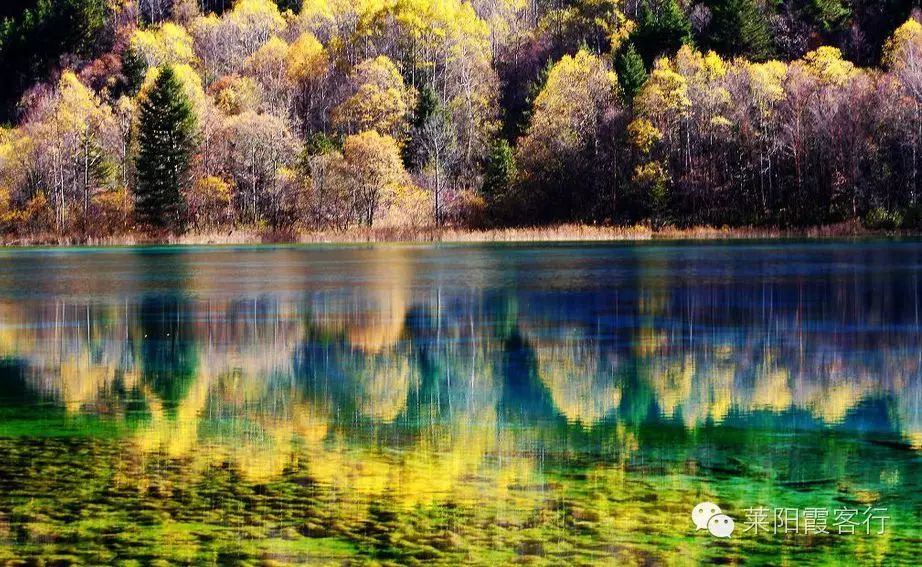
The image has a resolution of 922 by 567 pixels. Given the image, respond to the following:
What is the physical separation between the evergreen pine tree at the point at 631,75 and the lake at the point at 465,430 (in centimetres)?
5817

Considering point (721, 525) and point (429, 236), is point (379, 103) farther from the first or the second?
point (721, 525)

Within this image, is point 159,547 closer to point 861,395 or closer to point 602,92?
point 861,395

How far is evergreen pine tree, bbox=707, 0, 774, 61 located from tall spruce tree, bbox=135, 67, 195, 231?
39.2m

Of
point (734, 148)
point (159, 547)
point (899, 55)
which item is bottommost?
point (159, 547)

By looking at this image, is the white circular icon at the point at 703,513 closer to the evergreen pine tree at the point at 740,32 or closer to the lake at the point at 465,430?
the lake at the point at 465,430

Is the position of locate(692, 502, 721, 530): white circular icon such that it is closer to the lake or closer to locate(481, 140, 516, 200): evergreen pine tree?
the lake

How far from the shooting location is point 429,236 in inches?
3007

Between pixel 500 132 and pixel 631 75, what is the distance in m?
21.5

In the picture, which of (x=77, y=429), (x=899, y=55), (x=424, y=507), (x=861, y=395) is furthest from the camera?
(x=899, y=55)

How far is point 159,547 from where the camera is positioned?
8.03 m

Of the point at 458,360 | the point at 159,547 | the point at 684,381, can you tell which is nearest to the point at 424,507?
the point at 159,547

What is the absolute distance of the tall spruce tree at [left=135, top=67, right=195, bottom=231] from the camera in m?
82.7

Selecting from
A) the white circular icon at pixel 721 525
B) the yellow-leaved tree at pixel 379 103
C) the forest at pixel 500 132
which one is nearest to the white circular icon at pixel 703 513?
the white circular icon at pixel 721 525

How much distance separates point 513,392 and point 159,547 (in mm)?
7158
